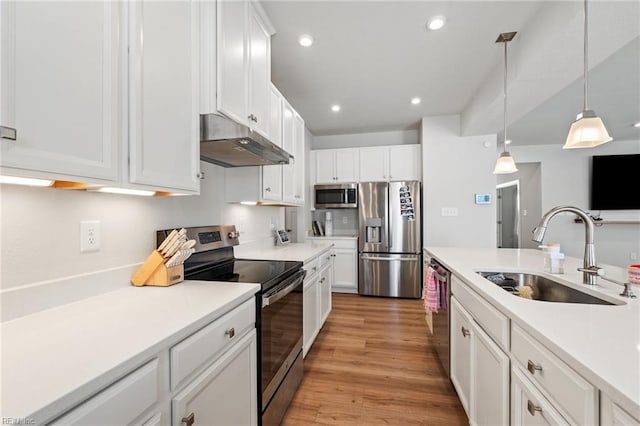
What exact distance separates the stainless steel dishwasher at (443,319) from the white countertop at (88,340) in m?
1.47

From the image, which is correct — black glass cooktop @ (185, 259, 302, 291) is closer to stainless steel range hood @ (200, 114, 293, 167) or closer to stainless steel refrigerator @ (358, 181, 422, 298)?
stainless steel range hood @ (200, 114, 293, 167)

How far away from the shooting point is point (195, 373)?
2.88 feet

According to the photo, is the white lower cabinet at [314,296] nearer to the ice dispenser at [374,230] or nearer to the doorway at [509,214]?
the ice dispenser at [374,230]

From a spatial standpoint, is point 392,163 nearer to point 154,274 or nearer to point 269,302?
point 269,302

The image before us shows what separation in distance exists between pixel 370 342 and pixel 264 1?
2923 millimetres

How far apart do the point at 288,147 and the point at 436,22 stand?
153 centimetres

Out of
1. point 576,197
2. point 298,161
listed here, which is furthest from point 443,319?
point 576,197

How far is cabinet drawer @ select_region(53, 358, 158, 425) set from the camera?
0.54 metres

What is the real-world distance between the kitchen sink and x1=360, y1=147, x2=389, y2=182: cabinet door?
2707 millimetres

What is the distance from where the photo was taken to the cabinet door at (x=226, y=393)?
848 mm

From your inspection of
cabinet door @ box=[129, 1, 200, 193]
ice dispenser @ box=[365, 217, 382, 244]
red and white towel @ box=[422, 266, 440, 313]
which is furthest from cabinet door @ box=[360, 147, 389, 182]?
cabinet door @ box=[129, 1, 200, 193]

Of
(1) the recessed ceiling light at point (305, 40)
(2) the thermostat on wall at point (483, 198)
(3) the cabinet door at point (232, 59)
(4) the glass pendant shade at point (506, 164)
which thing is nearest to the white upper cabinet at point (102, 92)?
(3) the cabinet door at point (232, 59)

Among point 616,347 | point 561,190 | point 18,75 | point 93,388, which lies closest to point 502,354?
point 616,347

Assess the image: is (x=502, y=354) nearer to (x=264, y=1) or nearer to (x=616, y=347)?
(x=616, y=347)
